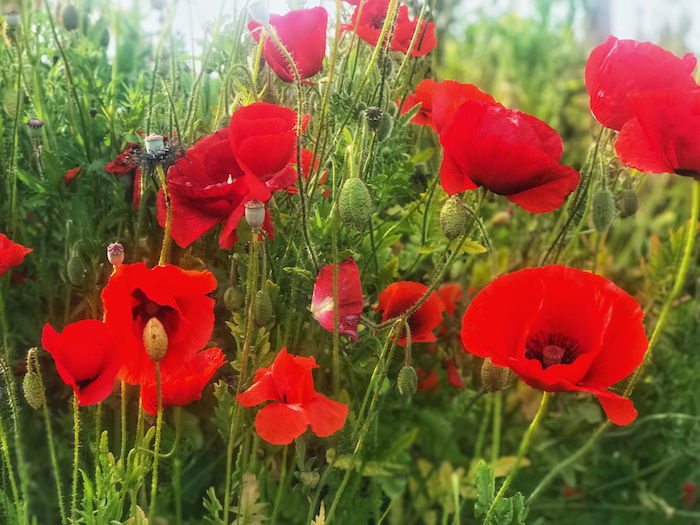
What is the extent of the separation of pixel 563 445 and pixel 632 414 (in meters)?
0.76

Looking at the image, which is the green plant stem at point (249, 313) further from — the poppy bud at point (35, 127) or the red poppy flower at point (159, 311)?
the poppy bud at point (35, 127)

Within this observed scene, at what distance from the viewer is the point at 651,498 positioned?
131 centimetres

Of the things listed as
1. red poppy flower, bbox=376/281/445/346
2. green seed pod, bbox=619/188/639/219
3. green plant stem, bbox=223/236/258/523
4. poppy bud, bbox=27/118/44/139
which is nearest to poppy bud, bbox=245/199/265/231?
green plant stem, bbox=223/236/258/523

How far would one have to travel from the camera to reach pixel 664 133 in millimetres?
658

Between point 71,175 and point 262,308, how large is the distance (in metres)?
0.39

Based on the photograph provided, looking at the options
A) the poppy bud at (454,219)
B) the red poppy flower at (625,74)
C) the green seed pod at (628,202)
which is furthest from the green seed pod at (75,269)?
the green seed pod at (628,202)

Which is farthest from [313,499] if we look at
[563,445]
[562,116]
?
[562,116]

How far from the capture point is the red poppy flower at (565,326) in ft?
2.06

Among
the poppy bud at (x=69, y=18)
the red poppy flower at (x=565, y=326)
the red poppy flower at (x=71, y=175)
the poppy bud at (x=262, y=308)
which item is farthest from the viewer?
the poppy bud at (x=69, y=18)

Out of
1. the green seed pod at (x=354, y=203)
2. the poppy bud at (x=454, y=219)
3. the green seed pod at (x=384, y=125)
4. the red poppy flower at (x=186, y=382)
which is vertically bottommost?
the red poppy flower at (x=186, y=382)

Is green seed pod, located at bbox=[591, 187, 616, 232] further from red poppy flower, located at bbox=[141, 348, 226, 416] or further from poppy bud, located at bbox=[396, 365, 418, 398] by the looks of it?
red poppy flower, located at bbox=[141, 348, 226, 416]

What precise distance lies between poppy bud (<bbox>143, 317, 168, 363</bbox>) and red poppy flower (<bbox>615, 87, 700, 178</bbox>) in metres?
0.42

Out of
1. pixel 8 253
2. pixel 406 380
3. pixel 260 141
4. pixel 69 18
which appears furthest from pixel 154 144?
pixel 69 18

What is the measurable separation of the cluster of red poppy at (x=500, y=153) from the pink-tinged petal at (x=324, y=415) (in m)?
0.23
